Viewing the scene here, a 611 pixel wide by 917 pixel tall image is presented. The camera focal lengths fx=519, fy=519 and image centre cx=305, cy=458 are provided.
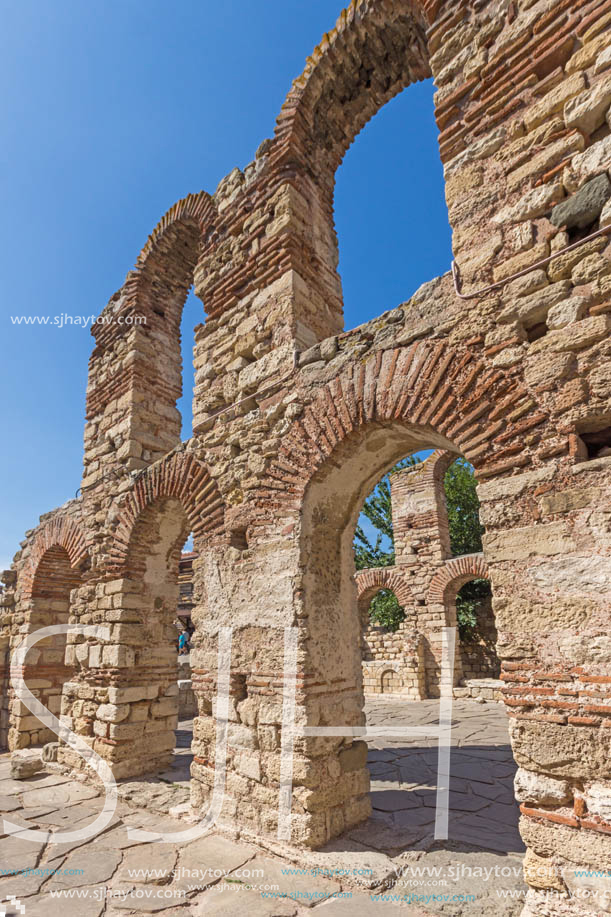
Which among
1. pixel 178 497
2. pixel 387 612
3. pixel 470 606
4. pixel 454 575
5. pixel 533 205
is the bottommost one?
pixel 387 612

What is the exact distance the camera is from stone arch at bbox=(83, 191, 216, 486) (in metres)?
6.50

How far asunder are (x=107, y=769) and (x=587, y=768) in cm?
449

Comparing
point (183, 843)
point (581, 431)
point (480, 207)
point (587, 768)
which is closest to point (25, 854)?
point (183, 843)

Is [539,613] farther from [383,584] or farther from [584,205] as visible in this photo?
[383,584]

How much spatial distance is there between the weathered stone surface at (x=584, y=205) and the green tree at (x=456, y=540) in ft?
34.9

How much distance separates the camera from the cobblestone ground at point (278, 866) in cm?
268

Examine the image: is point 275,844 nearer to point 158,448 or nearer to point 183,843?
point 183,843

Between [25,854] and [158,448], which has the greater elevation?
[158,448]

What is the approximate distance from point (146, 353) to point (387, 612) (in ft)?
38.6

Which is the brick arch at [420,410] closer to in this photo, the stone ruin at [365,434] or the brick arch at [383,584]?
the stone ruin at [365,434]

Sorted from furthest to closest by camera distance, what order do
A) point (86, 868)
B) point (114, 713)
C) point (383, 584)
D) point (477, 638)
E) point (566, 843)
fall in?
point (477, 638) < point (383, 584) < point (114, 713) < point (86, 868) < point (566, 843)

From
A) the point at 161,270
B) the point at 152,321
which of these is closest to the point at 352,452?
the point at 152,321

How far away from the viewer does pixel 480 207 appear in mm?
3264

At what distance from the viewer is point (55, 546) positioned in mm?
7219
